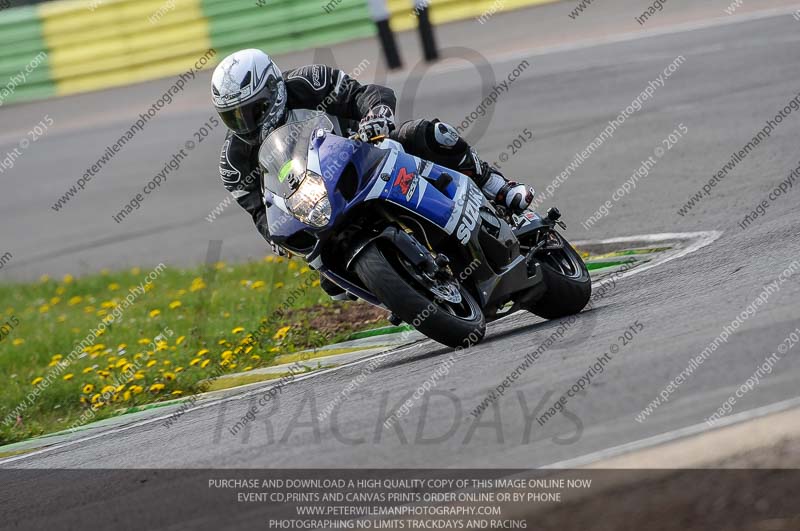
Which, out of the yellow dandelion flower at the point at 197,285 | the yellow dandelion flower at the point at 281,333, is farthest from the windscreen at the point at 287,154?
the yellow dandelion flower at the point at 197,285

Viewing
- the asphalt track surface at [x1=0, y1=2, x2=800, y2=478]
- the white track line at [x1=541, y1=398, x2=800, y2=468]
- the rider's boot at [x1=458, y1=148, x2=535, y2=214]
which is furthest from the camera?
the rider's boot at [x1=458, y1=148, x2=535, y2=214]

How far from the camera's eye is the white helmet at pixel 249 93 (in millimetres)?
6094

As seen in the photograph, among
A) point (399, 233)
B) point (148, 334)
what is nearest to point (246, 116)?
point (399, 233)

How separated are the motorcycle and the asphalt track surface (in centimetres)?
27

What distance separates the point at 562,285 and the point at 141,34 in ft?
52.2

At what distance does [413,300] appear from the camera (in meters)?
5.46

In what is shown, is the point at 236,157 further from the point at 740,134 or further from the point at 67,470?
the point at 740,134

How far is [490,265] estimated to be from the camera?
6.22 metres

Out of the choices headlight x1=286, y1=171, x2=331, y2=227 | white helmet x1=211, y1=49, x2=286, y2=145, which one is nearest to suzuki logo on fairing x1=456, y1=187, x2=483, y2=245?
headlight x1=286, y1=171, x2=331, y2=227

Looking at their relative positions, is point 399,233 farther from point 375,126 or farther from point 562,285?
point 562,285

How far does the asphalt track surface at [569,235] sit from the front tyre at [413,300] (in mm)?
154

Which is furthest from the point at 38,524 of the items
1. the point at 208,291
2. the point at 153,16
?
the point at 153,16

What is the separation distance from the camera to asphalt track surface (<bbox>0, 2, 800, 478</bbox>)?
4434mm

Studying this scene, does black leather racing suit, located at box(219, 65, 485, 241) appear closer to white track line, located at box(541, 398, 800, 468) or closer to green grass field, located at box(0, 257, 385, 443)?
green grass field, located at box(0, 257, 385, 443)
